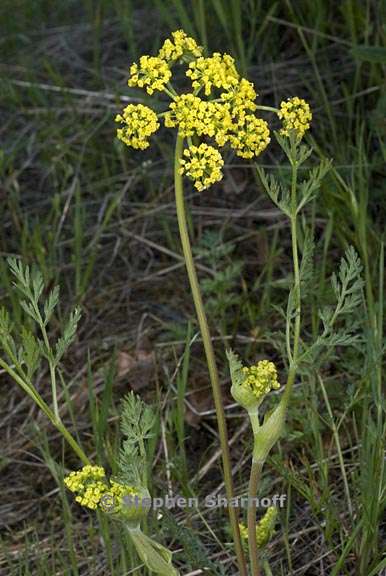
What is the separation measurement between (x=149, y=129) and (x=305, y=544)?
1.04 m

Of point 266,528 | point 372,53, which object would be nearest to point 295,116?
point 266,528

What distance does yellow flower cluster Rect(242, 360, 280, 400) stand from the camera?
1651 millimetres

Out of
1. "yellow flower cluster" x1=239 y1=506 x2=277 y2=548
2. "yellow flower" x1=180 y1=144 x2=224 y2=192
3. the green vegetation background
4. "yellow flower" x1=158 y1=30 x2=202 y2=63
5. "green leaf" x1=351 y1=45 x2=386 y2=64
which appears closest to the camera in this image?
"yellow flower" x1=180 y1=144 x2=224 y2=192

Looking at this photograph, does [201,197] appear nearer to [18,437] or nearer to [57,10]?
[18,437]

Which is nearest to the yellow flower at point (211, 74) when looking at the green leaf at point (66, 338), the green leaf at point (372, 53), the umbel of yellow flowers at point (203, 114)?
the umbel of yellow flowers at point (203, 114)

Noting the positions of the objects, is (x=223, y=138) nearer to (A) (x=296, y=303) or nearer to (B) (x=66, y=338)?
(A) (x=296, y=303)

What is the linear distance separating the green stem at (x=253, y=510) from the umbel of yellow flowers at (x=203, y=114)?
1.61 feet

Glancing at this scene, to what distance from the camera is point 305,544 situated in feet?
7.13

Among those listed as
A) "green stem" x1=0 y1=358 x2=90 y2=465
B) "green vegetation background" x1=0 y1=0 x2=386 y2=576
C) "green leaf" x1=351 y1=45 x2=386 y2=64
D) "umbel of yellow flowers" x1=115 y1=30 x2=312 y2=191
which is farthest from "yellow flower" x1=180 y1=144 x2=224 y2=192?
"green leaf" x1=351 y1=45 x2=386 y2=64

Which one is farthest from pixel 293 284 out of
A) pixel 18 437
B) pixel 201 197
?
pixel 201 197

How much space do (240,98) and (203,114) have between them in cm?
7

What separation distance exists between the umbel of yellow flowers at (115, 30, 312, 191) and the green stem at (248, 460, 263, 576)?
49cm

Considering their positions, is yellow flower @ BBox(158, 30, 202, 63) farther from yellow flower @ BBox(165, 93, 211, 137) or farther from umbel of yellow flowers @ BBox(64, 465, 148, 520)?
umbel of yellow flowers @ BBox(64, 465, 148, 520)

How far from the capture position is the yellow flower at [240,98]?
1573mm
